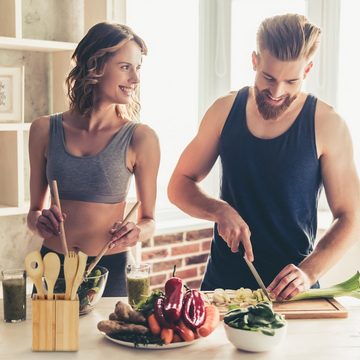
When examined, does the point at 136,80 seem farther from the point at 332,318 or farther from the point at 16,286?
the point at 332,318

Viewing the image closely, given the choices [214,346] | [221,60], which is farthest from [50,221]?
[221,60]

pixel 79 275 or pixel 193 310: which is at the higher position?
pixel 79 275

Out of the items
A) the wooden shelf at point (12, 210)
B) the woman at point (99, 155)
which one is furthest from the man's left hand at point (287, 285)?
the wooden shelf at point (12, 210)

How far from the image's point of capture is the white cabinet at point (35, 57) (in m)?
3.27

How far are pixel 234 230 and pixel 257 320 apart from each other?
1.44 ft

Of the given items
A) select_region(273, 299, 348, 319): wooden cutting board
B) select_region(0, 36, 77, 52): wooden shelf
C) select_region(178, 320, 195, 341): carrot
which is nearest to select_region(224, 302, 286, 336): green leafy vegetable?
select_region(178, 320, 195, 341): carrot

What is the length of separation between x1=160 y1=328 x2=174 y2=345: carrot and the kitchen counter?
3 centimetres

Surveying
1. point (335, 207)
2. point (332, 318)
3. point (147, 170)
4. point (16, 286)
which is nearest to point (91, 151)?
point (147, 170)

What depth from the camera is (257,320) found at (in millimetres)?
1824

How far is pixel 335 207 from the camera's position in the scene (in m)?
2.48

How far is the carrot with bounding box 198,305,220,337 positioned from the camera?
6.06 ft

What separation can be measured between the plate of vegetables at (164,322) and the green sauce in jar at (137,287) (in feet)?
0.52

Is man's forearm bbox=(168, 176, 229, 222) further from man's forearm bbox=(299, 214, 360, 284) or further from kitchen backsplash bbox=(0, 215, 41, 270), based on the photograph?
kitchen backsplash bbox=(0, 215, 41, 270)

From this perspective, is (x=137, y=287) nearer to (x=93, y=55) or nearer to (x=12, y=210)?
(x=93, y=55)
